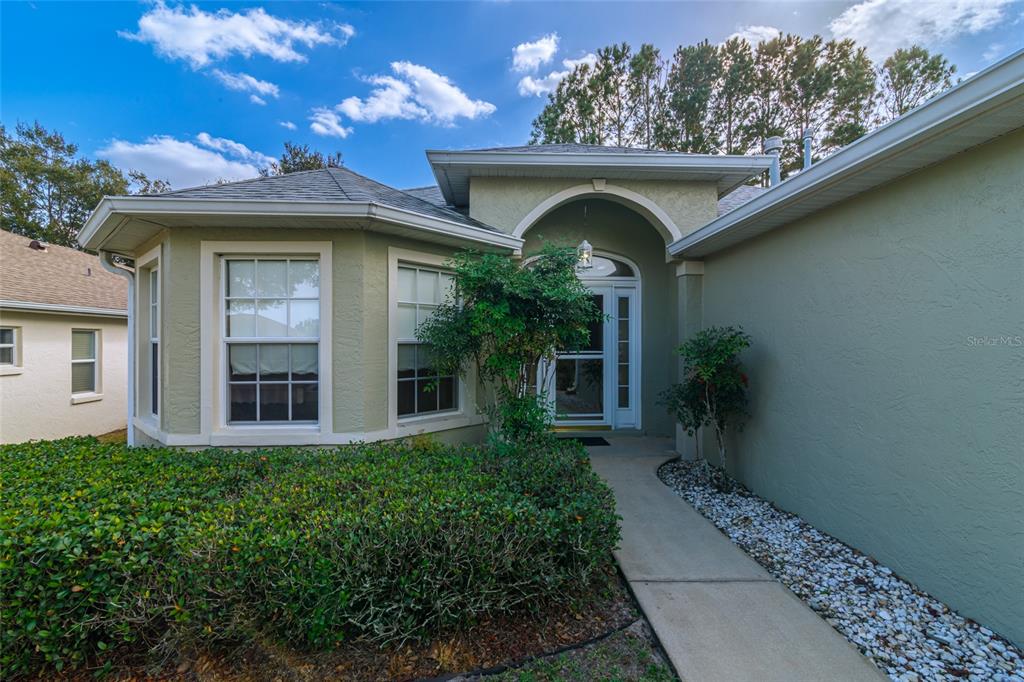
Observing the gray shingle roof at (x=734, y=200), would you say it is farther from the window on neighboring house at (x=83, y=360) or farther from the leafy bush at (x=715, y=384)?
the window on neighboring house at (x=83, y=360)

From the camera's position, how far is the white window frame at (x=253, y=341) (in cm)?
450

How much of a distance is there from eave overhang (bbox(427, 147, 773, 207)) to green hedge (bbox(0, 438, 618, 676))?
4478 mm

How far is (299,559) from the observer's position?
2.22 meters

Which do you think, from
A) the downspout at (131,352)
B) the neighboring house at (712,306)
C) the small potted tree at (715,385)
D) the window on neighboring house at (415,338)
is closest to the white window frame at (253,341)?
the neighboring house at (712,306)

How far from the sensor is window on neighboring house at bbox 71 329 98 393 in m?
8.99

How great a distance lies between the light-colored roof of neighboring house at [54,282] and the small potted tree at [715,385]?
38.1 ft

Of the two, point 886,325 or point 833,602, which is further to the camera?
point 886,325

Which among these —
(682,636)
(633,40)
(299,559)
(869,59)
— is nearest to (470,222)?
(299,559)

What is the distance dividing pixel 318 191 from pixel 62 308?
25.9ft

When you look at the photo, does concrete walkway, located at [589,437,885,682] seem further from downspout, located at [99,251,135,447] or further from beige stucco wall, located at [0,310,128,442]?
beige stucco wall, located at [0,310,128,442]

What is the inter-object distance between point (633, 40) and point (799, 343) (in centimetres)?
1642

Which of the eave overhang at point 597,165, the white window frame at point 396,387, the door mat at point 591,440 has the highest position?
the eave overhang at point 597,165

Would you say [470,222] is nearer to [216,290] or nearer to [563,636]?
[216,290]

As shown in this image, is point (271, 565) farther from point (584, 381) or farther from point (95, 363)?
point (95, 363)
